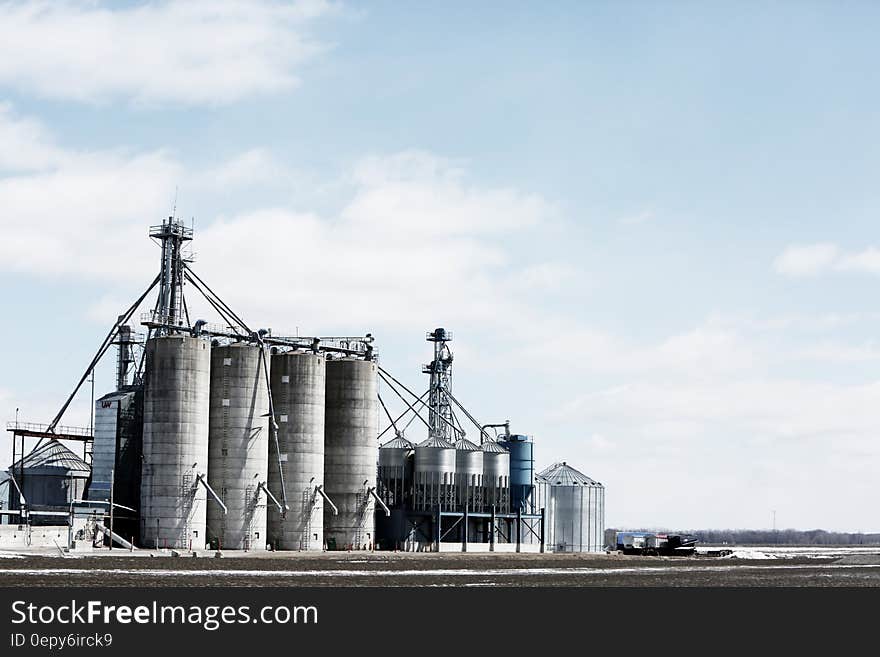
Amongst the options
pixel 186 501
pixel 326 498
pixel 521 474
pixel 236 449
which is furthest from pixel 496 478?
pixel 186 501

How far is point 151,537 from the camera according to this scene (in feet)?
378

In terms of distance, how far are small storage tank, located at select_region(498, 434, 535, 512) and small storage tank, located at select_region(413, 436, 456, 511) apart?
8327mm

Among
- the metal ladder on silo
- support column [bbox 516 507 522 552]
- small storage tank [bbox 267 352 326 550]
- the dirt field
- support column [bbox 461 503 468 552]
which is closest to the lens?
the dirt field

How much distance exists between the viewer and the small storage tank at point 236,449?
11869cm

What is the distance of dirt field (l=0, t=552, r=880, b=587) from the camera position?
7119 cm

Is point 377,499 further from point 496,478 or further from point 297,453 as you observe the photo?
point 496,478

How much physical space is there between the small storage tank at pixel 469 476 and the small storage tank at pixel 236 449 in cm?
2300

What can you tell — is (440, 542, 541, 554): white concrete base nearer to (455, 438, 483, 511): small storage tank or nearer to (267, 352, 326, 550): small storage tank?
(455, 438, 483, 511): small storage tank

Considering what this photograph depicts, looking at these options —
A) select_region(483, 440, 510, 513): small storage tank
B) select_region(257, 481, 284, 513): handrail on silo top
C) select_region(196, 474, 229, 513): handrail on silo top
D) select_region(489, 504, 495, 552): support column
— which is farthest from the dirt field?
select_region(483, 440, 510, 513): small storage tank

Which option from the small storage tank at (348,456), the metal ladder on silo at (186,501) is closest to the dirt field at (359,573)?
the metal ladder on silo at (186,501)
